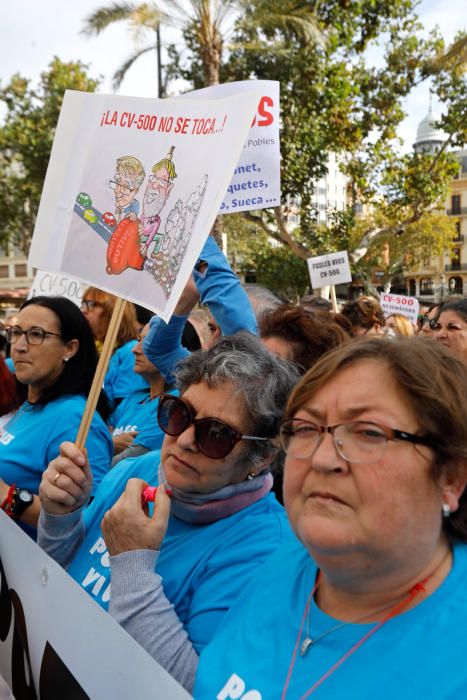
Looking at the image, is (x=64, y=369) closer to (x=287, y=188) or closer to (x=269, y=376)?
(x=269, y=376)

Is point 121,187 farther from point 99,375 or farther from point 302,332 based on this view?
point 302,332

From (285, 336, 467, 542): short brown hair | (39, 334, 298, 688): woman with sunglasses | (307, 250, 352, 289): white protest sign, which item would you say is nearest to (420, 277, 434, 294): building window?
(307, 250, 352, 289): white protest sign

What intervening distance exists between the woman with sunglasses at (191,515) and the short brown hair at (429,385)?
454mm

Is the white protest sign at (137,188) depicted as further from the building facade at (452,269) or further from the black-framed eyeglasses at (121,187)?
the building facade at (452,269)

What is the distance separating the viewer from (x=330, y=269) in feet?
26.4

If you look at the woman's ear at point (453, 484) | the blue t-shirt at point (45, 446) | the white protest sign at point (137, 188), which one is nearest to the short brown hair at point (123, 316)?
the blue t-shirt at point (45, 446)

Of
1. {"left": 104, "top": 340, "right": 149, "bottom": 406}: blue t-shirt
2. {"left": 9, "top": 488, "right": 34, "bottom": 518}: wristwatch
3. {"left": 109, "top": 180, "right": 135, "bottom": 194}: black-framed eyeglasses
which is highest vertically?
{"left": 109, "top": 180, "right": 135, "bottom": 194}: black-framed eyeglasses

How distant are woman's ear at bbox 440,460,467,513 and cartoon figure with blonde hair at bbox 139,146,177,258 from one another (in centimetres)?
108

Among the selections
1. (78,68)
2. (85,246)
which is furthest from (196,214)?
(78,68)

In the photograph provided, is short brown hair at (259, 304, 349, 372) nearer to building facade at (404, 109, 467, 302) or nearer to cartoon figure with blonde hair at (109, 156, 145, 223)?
cartoon figure with blonde hair at (109, 156, 145, 223)

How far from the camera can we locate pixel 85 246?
2.21 metres

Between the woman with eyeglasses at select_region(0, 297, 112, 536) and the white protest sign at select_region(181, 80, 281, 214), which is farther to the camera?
the white protest sign at select_region(181, 80, 281, 214)

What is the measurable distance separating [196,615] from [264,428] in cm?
51

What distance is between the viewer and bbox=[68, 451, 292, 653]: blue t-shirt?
1.68 metres
